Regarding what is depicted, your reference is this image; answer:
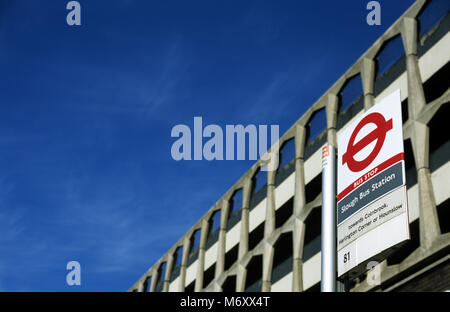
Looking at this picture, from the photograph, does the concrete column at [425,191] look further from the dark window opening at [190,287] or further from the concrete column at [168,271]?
the concrete column at [168,271]

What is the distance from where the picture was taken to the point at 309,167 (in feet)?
96.9

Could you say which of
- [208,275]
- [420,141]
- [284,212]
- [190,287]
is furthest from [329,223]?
[190,287]

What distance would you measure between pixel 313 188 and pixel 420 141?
9.70 meters

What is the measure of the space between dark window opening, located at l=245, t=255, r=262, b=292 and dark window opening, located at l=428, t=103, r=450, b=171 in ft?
46.4

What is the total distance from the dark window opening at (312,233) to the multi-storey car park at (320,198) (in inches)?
2.3

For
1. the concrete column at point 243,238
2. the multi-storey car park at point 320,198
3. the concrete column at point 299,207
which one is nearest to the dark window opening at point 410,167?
the multi-storey car park at point 320,198

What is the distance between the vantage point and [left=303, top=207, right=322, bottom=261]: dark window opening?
2638cm

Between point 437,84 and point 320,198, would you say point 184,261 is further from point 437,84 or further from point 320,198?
point 437,84

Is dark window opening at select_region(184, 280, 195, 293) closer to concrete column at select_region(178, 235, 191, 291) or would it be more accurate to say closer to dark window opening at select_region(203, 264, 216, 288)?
concrete column at select_region(178, 235, 191, 291)

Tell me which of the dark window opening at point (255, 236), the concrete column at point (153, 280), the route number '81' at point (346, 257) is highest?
the dark window opening at point (255, 236)

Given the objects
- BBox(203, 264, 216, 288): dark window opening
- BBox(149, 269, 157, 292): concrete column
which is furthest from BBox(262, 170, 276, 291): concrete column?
BBox(149, 269, 157, 292): concrete column

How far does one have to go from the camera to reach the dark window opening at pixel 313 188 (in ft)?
93.9

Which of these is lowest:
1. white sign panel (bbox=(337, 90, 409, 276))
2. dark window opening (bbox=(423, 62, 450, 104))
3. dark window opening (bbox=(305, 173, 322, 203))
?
white sign panel (bbox=(337, 90, 409, 276))
